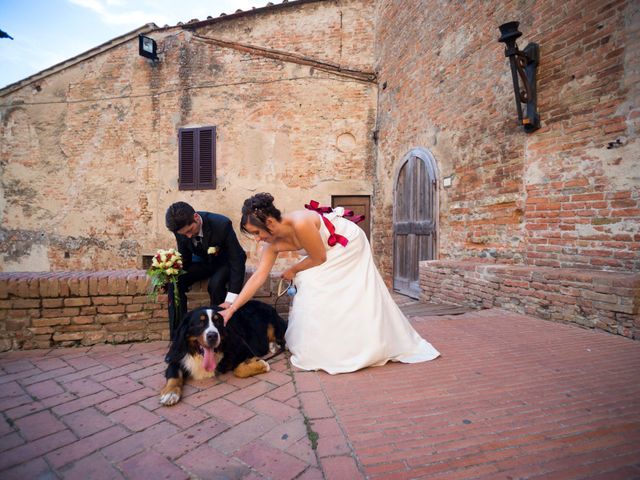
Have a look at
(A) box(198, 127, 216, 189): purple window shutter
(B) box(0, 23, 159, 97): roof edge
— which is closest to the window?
(A) box(198, 127, 216, 189): purple window shutter

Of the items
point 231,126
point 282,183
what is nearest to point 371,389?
point 282,183

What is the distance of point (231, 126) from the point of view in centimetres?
929

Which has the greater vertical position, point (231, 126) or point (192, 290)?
point (231, 126)

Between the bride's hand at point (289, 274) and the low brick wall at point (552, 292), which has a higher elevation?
the bride's hand at point (289, 274)

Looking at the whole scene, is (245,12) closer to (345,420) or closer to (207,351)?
(207,351)

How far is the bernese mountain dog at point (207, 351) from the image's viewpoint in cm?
239

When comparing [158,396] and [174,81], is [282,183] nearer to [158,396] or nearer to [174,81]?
[174,81]

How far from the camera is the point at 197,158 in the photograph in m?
9.38

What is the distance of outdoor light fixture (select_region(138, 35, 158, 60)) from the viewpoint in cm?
910

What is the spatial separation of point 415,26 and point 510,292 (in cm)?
594

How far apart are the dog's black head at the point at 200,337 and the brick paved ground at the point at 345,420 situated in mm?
240

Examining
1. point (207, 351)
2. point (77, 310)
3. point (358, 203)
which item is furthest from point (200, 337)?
point (358, 203)

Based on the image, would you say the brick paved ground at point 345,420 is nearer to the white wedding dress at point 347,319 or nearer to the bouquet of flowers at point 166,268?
the white wedding dress at point 347,319

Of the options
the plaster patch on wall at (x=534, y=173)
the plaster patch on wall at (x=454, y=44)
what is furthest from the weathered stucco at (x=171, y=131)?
the plaster patch on wall at (x=534, y=173)
